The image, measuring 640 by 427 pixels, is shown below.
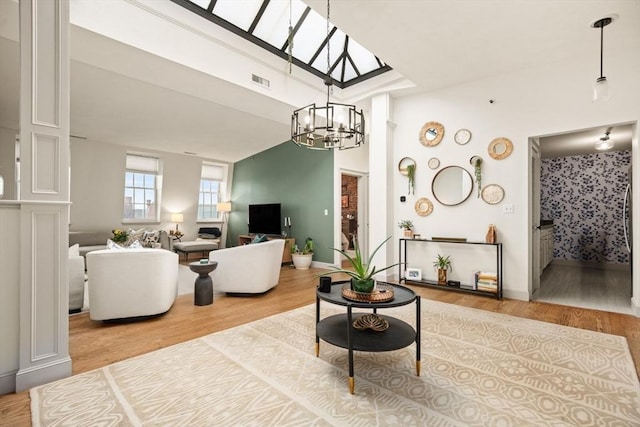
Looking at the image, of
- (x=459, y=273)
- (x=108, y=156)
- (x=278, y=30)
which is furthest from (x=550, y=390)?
(x=108, y=156)

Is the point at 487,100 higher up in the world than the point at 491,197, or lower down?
higher up

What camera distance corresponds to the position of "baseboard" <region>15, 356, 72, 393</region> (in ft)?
6.65

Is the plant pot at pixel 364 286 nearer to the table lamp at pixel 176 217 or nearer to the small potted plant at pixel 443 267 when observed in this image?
the small potted plant at pixel 443 267

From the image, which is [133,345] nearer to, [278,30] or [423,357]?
[423,357]

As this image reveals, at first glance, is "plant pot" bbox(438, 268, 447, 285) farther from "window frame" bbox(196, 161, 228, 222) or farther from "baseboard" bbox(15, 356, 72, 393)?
"window frame" bbox(196, 161, 228, 222)

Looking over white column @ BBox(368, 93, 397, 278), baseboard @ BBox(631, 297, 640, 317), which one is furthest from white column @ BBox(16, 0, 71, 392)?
baseboard @ BBox(631, 297, 640, 317)

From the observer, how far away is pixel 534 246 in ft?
15.2

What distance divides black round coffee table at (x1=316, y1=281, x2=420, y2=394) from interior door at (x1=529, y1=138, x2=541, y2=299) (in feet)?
9.19

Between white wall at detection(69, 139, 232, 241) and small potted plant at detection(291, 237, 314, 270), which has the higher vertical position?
white wall at detection(69, 139, 232, 241)

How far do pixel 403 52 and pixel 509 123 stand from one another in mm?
1773

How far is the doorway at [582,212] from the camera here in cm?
504

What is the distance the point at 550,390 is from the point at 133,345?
10.3 ft

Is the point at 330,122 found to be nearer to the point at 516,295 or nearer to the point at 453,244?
the point at 453,244

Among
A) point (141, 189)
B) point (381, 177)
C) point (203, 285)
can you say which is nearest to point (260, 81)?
point (381, 177)
